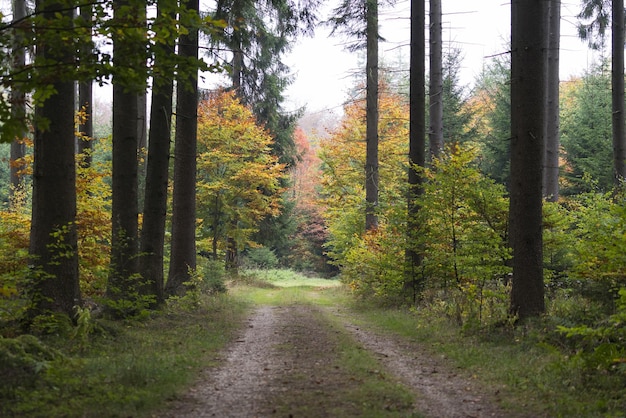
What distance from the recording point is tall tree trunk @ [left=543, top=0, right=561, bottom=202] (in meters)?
19.1

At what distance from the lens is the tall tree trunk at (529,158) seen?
920 centimetres

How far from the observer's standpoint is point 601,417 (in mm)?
5277

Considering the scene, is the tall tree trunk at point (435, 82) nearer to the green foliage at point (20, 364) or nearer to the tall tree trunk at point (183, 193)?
the tall tree trunk at point (183, 193)

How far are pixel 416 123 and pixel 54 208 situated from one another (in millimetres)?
10155

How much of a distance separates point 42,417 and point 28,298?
377 cm

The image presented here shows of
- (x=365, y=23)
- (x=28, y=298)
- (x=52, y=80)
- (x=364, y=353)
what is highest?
(x=365, y=23)

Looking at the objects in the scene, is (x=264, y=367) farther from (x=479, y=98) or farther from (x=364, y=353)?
(x=479, y=98)

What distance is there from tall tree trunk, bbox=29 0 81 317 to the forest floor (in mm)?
2701

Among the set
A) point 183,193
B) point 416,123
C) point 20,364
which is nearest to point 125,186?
point 183,193

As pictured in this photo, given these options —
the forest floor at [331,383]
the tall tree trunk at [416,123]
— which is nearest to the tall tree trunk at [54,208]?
the forest floor at [331,383]

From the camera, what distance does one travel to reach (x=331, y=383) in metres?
6.75

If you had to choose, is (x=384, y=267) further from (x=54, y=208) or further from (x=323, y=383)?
(x=54, y=208)

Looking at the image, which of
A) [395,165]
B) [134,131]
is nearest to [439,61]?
[395,165]

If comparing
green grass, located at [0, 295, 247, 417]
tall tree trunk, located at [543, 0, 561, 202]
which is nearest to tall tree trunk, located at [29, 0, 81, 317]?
green grass, located at [0, 295, 247, 417]
